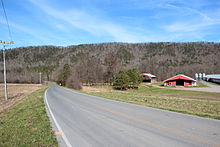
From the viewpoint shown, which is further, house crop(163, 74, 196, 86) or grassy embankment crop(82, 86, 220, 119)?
house crop(163, 74, 196, 86)

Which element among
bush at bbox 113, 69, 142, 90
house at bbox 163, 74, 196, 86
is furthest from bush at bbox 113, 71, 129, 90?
house at bbox 163, 74, 196, 86

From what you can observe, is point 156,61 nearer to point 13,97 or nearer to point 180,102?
point 13,97

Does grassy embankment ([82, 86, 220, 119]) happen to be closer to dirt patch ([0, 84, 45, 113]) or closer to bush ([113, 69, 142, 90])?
dirt patch ([0, 84, 45, 113])

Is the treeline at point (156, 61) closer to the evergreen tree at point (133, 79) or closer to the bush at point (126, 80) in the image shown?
the evergreen tree at point (133, 79)

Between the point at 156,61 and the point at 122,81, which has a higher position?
the point at 156,61

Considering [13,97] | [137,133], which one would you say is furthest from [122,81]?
[137,133]

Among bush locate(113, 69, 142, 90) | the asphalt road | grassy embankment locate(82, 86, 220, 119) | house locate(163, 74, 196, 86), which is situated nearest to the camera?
the asphalt road

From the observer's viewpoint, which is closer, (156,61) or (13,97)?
(13,97)

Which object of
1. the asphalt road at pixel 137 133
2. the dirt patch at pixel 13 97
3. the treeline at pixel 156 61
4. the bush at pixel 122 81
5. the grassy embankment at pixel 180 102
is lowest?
the dirt patch at pixel 13 97

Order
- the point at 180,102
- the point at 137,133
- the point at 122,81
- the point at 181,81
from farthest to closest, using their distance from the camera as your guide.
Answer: the point at 181,81 < the point at 122,81 < the point at 180,102 < the point at 137,133

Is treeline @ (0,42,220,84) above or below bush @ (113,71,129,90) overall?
above

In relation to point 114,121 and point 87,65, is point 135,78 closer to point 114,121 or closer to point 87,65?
point 87,65

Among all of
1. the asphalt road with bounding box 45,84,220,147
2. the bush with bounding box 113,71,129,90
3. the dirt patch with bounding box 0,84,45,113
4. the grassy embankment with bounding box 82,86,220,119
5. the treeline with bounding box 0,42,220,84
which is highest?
the treeline with bounding box 0,42,220,84

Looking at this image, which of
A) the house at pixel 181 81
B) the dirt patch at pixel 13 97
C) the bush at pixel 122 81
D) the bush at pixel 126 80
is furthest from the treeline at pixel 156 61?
the dirt patch at pixel 13 97
